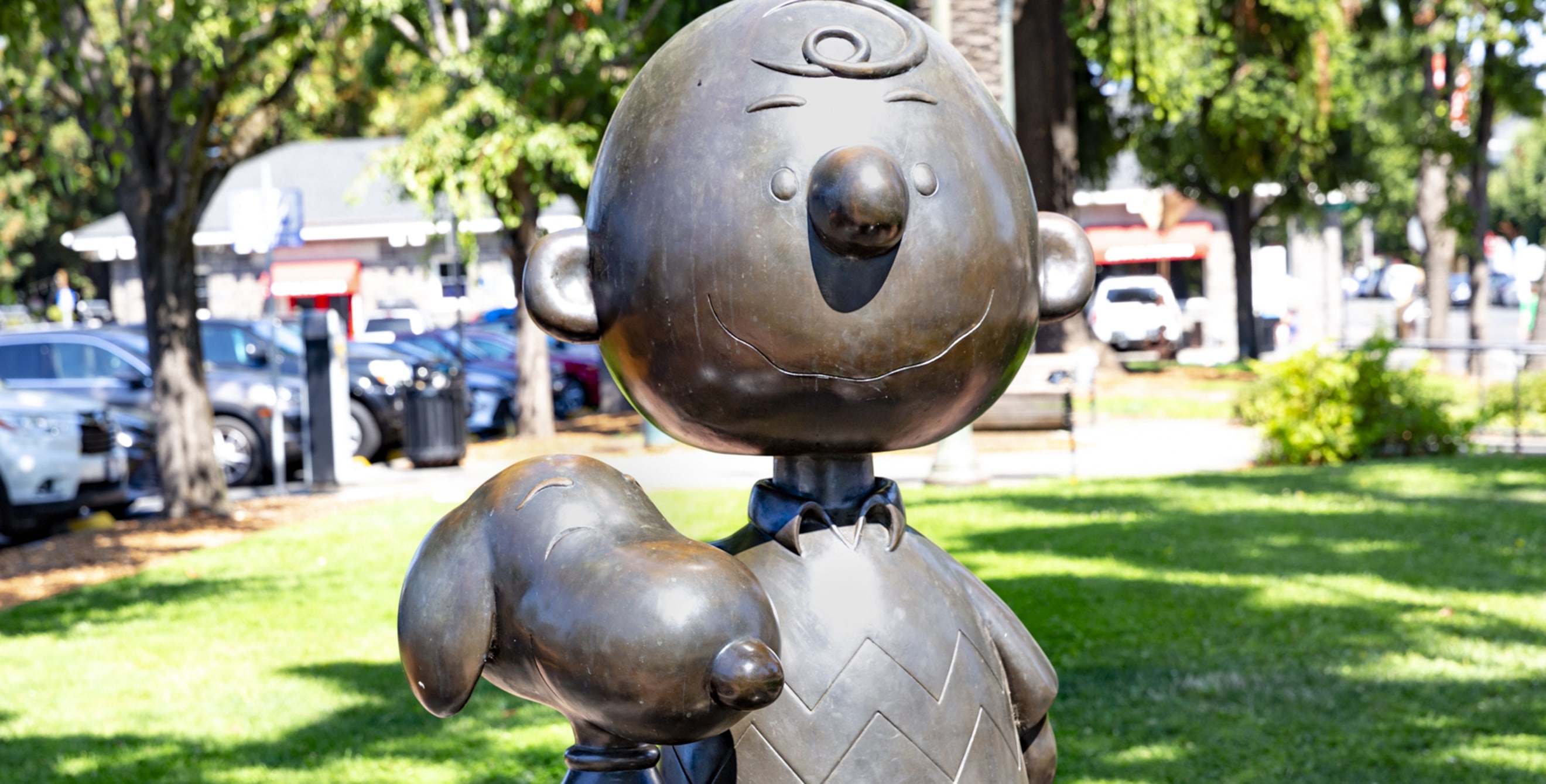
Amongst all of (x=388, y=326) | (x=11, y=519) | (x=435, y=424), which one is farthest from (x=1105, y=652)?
(x=388, y=326)

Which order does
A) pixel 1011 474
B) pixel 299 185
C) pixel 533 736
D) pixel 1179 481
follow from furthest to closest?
pixel 299 185 < pixel 1011 474 < pixel 1179 481 < pixel 533 736

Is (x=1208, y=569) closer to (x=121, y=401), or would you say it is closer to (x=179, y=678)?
(x=179, y=678)

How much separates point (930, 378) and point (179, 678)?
16.3 ft

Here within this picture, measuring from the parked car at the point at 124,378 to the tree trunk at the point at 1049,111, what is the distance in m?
7.92

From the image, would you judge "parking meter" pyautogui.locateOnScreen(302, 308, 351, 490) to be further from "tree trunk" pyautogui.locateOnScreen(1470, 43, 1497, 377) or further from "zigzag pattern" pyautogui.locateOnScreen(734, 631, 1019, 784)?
"tree trunk" pyautogui.locateOnScreen(1470, 43, 1497, 377)

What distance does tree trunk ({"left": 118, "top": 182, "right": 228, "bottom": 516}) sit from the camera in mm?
10273

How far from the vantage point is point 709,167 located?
1898mm

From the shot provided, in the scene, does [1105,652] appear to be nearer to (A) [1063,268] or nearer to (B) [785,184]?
(A) [1063,268]

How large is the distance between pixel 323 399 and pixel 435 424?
1.37 metres

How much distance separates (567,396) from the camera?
21.4m

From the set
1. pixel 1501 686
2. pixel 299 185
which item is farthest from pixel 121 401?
pixel 299 185

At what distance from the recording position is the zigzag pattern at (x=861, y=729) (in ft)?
6.38

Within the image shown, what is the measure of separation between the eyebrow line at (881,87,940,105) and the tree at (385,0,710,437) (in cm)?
1096

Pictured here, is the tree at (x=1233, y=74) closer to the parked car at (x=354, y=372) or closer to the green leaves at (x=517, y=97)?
the green leaves at (x=517, y=97)
